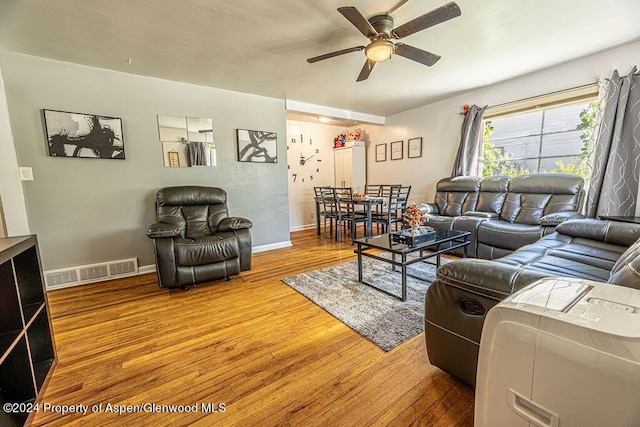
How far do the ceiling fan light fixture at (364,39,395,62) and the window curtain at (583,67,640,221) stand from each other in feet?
8.58

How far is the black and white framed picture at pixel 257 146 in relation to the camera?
12.3ft

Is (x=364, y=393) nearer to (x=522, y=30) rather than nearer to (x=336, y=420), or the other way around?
(x=336, y=420)

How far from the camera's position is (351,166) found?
585 centimetres

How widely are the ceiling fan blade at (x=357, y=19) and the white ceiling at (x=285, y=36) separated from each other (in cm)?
18

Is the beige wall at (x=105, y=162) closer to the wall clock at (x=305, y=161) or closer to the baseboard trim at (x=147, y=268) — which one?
the baseboard trim at (x=147, y=268)

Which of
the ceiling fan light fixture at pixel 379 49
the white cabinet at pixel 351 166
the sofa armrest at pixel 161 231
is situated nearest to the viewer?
the ceiling fan light fixture at pixel 379 49

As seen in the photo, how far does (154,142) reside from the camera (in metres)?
3.16

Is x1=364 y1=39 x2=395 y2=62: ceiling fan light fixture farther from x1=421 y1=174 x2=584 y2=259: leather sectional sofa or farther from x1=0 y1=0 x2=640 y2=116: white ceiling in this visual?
x1=421 y1=174 x2=584 y2=259: leather sectional sofa

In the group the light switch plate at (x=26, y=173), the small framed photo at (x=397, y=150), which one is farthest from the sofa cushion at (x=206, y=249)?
Result: the small framed photo at (x=397, y=150)

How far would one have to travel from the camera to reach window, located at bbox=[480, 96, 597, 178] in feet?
10.7

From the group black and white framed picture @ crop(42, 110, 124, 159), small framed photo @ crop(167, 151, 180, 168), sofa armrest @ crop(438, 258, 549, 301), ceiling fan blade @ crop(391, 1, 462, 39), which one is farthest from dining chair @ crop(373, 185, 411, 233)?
black and white framed picture @ crop(42, 110, 124, 159)

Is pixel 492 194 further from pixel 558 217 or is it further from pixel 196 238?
pixel 196 238

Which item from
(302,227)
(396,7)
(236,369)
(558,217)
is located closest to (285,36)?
(396,7)

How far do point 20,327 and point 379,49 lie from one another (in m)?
2.78
